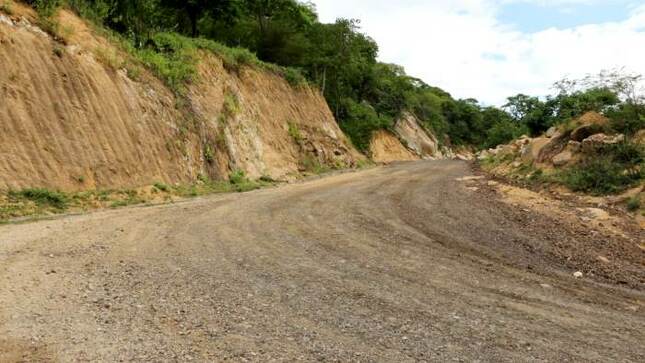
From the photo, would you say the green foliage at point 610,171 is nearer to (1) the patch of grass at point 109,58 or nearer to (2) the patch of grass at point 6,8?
(1) the patch of grass at point 109,58

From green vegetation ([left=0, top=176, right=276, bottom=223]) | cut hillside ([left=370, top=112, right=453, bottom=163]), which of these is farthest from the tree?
cut hillside ([left=370, top=112, right=453, bottom=163])

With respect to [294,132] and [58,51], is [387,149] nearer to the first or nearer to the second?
[294,132]

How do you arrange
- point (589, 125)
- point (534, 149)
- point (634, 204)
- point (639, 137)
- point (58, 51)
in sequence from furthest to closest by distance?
1. point (534, 149)
2. point (589, 125)
3. point (58, 51)
4. point (639, 137)
5. point (634, 204)

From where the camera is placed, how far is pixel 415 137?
64.4m

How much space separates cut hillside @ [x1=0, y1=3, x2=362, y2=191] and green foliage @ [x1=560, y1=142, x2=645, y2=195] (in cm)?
1405

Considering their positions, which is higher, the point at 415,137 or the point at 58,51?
the point at 58,51

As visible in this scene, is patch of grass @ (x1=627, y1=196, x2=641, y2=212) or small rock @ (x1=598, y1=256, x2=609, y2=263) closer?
small rock @ (x1=598, y1=256, x2=609, y2=263)

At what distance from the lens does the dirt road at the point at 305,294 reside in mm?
4848

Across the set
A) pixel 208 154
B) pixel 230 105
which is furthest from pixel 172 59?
pixel 208 154

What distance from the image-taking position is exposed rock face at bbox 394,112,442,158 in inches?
2419

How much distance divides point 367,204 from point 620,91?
11.2m

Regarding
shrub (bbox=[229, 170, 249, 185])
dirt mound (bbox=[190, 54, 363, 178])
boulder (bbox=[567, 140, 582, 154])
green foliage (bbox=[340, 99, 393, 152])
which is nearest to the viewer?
boulder (bbox=[567, 140, 582, 154])

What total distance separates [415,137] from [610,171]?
4945 cm

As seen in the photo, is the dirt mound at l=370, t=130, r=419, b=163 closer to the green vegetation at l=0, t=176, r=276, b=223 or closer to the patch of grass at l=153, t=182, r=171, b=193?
the green vegetation at l=0, t=176, r=276, b=223
